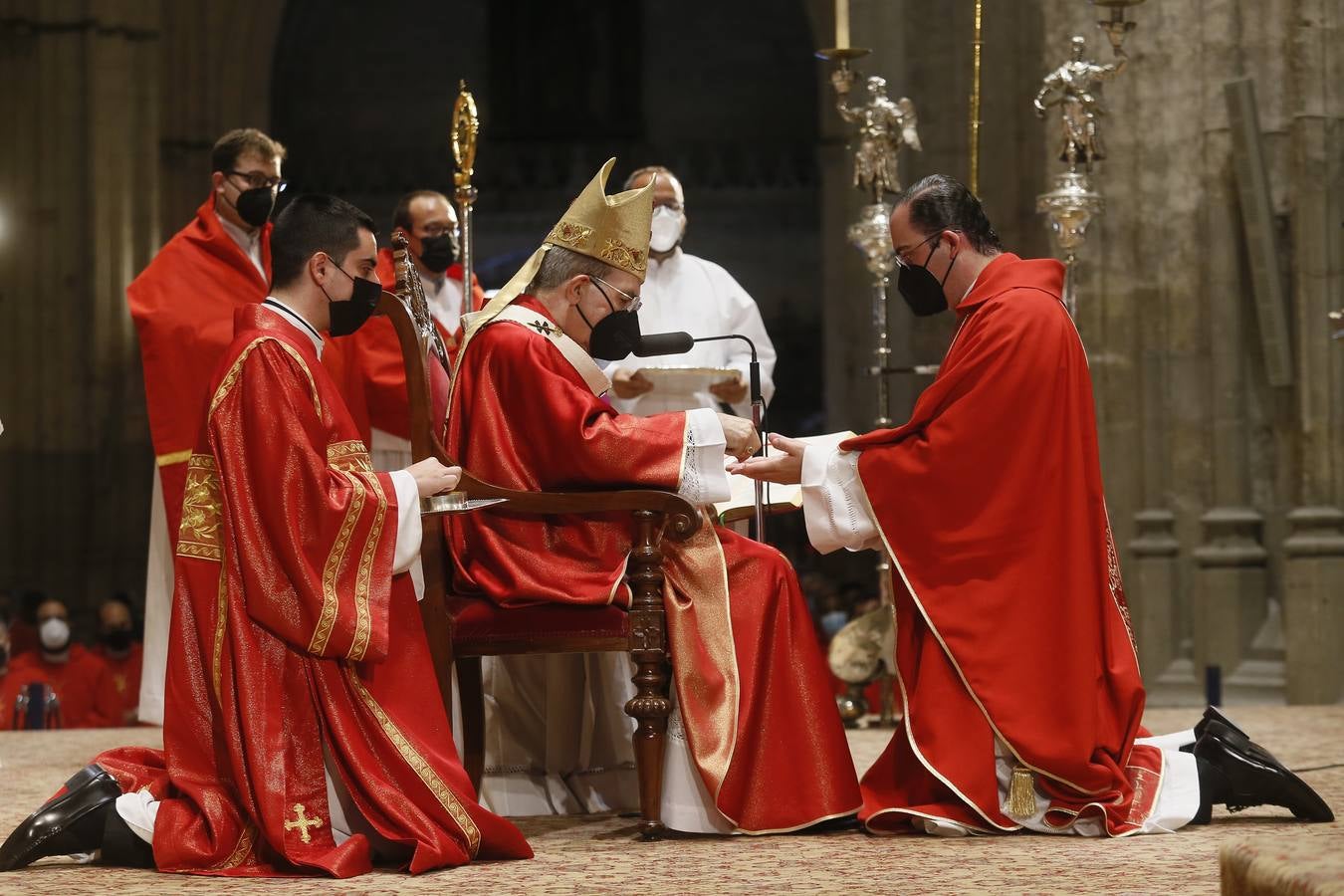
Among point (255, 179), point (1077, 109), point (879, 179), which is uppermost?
point (1077, 109)

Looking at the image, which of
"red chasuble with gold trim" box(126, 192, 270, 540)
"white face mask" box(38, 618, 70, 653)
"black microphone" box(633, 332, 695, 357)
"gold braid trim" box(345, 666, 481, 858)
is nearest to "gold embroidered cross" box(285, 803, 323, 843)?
"gold braid trim" box(345, 666, 481, 858)

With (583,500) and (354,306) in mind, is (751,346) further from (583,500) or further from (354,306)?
(354,306)

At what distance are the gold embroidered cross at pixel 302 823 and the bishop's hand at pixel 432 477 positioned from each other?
68 centimetres

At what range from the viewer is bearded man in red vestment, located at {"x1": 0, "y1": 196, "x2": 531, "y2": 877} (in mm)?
3434

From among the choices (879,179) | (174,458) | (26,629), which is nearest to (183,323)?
(174,458)

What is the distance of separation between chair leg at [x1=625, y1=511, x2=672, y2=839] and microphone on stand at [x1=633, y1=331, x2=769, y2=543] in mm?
436

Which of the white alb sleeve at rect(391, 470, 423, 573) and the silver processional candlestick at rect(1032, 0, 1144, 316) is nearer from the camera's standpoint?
the white alb sleeve at rect(391, 470, 423, 573)

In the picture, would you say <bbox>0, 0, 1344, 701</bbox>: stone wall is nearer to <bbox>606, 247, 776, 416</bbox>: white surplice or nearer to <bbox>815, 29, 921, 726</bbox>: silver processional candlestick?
<bbox>815, 29, 921, 726</bbox>: silver processional candlestick

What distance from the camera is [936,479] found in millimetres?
3865

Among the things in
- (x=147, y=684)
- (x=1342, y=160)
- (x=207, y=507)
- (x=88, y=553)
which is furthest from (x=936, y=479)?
(x=88, y=553)

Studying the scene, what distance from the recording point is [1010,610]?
3793 millimetres

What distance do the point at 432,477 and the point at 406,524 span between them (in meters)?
0.12

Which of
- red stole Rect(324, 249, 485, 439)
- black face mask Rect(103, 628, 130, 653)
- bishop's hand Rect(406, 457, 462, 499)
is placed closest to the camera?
bishop's hand Rect(406, 457, 462, 499)

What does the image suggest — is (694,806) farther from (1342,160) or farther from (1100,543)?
(1342,160)
